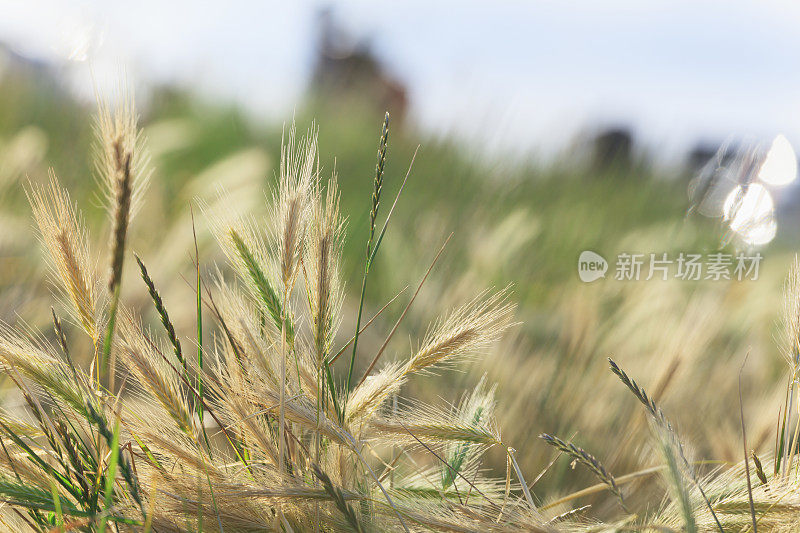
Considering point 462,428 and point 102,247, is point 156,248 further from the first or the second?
point 462,428

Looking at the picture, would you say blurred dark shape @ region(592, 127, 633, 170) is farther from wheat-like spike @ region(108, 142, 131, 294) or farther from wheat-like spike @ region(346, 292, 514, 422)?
wheat-like spike @ region(108, 142, 131, 294)

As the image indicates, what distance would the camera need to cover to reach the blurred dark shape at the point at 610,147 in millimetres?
2660

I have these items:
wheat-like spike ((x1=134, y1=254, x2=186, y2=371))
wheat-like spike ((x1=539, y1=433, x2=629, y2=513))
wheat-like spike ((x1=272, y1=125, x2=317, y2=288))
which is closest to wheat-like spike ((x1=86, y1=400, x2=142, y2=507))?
wheat-like spike ((x1=134, y1=254, x2=186, y2=371))

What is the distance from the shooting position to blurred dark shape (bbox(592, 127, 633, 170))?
105 inches

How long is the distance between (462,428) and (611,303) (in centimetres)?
84

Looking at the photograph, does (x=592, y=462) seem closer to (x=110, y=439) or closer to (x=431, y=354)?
(x=431, y=354)

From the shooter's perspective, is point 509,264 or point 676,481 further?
point 509,264

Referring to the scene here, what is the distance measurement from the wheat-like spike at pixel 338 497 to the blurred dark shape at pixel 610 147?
8.09ft

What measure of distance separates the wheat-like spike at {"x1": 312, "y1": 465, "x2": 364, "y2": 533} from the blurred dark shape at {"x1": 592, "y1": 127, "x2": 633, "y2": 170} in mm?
2465

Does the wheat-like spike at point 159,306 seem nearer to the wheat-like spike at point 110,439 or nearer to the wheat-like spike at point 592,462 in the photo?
the wheat-like spike at point 110,439

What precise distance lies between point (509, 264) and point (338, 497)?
1096 mm

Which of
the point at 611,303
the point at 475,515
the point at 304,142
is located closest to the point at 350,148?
the point at 611,303

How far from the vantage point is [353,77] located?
126 inches

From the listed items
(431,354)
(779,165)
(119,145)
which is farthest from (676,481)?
(779,165)
